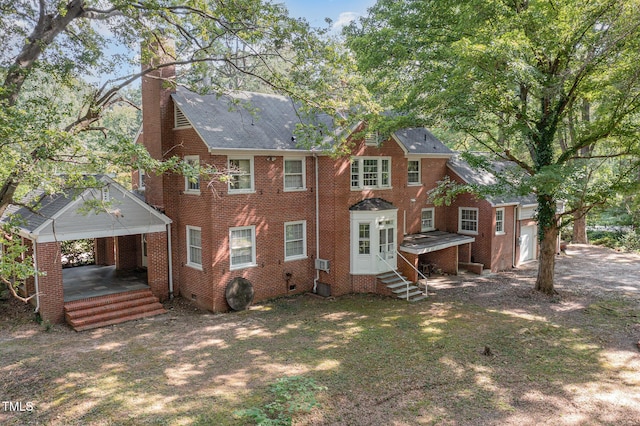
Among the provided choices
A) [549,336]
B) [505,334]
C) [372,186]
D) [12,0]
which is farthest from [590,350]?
[12,0]

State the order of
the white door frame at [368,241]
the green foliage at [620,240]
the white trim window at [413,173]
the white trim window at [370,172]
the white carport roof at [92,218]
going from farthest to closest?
the green foliage at [620,240] < the white trim window at [413,173] < the white trim window at [370,172] < the white door frame at [368,241] < the white carport roof at [92,218]

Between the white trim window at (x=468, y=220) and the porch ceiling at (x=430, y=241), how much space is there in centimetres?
75

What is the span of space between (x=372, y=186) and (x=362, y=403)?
1089 centimetres

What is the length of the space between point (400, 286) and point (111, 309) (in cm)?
1100

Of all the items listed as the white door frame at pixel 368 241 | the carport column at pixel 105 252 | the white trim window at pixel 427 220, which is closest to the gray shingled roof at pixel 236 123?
the white door frame at pixel 368 241

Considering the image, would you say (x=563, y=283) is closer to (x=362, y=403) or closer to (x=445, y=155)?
(x=445, y=155)

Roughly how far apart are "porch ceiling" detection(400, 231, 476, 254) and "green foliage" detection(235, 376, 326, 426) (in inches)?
395

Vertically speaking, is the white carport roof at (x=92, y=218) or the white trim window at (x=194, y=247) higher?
the white carport roof at (x=92, y=218)

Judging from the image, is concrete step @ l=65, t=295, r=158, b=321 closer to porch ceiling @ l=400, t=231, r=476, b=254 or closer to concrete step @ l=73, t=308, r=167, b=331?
concrete step @ l=73, t=308, r=167, b=331

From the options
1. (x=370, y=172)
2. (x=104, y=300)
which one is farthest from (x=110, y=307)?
(x=370, y=172)

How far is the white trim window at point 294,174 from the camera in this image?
1709cm

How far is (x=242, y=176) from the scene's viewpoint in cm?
1589

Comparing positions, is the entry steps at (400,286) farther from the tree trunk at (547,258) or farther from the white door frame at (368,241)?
the tree trunk at (547,258)

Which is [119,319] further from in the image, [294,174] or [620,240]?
[620,240]
